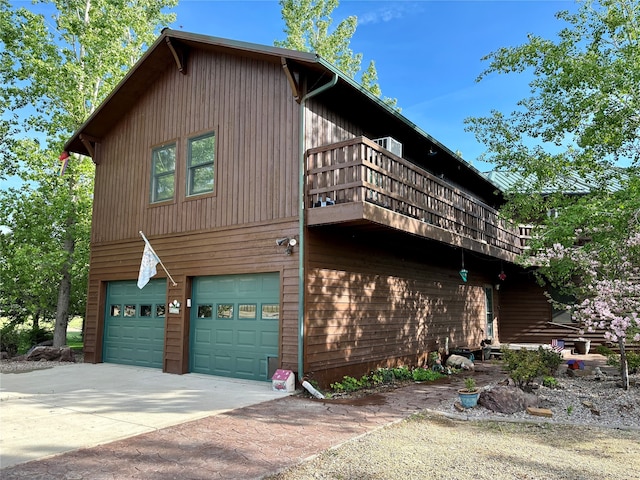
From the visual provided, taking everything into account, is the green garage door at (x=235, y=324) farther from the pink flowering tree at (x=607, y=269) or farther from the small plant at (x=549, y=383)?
the pink flowering tree at (x=607, y=269)

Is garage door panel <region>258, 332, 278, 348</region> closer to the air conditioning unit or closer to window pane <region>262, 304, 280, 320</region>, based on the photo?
window pane <region>262, 304, 280, 320</region>

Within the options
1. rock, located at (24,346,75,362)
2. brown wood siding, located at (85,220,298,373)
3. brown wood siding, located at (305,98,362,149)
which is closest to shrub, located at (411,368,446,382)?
brown wood siding, located at (85,220,298,373)

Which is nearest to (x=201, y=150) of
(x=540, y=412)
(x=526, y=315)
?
(x=540, y=412)

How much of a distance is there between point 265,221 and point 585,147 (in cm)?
651

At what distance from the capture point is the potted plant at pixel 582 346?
50.0 ft

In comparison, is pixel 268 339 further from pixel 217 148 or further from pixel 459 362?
pixel 459 362

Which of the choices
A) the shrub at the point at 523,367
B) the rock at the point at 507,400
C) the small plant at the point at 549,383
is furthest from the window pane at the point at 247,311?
the small plant at the point at 549,383

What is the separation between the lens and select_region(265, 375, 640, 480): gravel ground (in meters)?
4.22

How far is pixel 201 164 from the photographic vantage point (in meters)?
10.4

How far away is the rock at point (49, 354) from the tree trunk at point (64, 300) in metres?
2.84

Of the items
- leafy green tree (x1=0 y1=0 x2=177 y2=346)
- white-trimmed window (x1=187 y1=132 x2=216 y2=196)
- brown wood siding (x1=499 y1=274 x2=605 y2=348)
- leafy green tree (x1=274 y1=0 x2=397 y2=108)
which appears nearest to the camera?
white-trimmed window (x1=187 y1=132 x2=216 y2=196)

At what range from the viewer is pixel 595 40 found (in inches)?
364

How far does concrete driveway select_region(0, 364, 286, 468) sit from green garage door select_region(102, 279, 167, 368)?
0.58 metres

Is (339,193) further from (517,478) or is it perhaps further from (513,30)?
(513,30)
